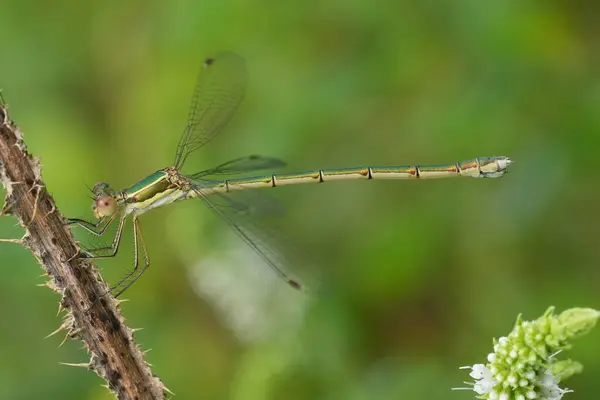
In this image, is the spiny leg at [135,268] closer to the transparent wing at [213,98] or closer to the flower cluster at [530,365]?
the transparent wing at [213,98]

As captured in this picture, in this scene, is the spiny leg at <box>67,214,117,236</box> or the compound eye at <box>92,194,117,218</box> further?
the compound eye at <box>92,194,117,218</box>

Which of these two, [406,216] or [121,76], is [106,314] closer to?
[406,216]

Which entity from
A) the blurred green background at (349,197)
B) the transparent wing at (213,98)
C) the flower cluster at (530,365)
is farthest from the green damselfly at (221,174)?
the flower cluster at (530,365)

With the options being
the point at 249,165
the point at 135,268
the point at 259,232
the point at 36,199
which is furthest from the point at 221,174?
the point at 36,199

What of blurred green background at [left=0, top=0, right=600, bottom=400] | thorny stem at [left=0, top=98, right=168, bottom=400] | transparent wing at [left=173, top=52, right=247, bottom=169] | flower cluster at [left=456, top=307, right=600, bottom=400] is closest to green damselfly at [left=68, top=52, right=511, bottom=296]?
transparent wing at [left=173, top=52, right=247, bottom=169]

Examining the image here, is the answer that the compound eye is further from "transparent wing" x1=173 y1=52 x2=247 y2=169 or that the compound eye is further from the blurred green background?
the blurred green background

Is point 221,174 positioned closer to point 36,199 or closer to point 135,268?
point 135,268
